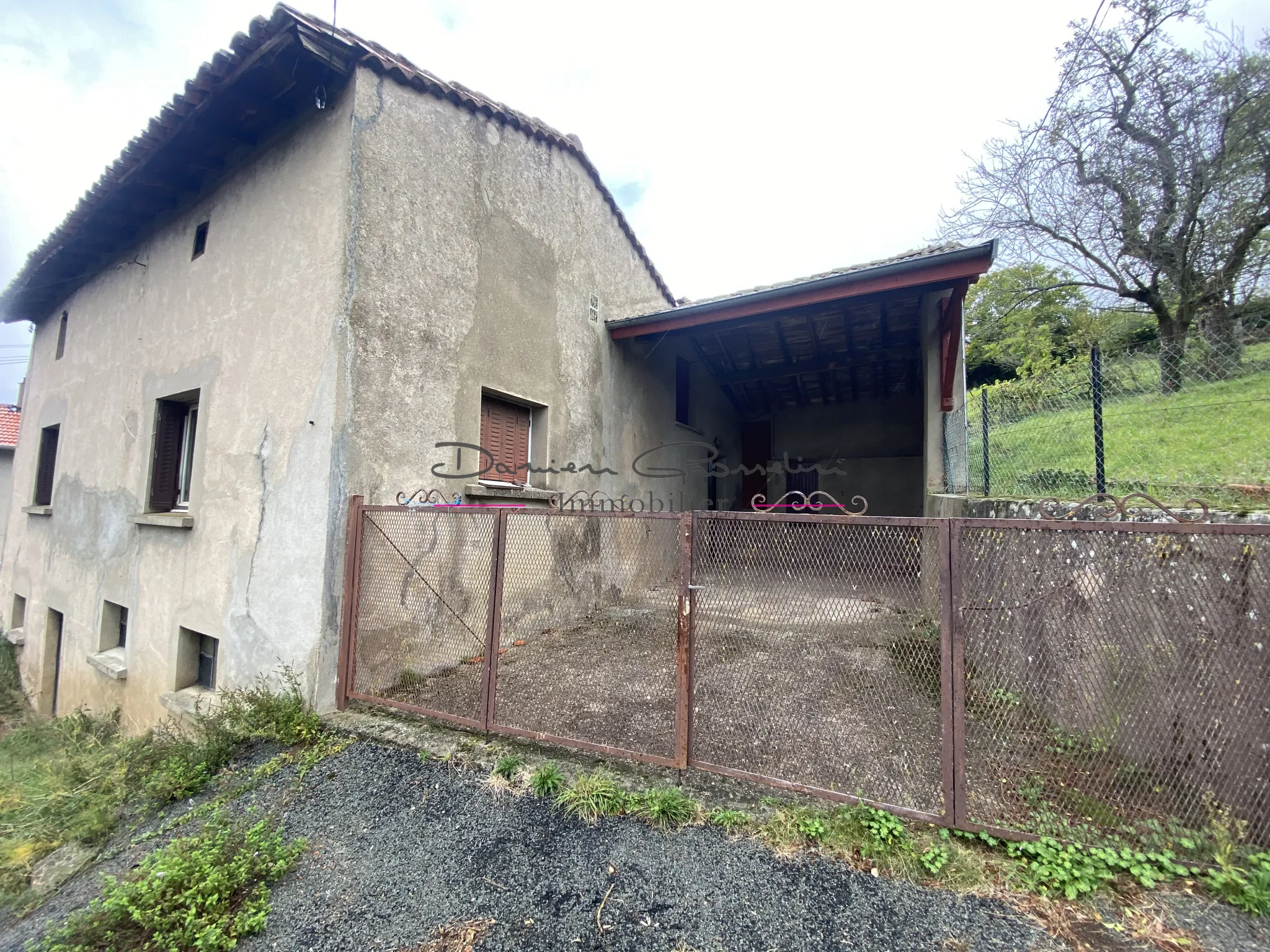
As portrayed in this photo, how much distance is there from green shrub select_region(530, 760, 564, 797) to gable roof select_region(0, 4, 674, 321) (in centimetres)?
507

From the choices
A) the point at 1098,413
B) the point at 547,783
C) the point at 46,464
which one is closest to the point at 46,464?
the point at 46,464

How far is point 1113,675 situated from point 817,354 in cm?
699

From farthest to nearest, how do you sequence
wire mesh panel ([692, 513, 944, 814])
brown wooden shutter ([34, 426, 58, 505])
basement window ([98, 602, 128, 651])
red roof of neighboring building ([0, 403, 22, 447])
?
red roof of neighboring building ([0, 403, 22, 447]) < brown wooden shutter ([34, 426, 58, 505]) < basement window ([98, 602, 128, 651]) < wire mesh panel ([692, 513, 944, 814])

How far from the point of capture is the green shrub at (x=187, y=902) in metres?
1.78

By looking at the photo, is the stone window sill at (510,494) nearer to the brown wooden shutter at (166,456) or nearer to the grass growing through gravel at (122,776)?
the grass growing through gravel at (122,776)

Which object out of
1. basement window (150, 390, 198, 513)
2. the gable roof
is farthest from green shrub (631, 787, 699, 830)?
basement window (150, 390, 198, 513)

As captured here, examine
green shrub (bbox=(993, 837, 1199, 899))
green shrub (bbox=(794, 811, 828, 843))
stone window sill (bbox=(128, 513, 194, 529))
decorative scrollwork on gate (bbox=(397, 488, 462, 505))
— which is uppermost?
decorative scrollwork on gate (bbox=(397, 488, 462, 505))

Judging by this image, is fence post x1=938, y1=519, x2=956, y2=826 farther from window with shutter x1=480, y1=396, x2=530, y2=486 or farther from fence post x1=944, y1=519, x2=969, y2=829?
window with shutter x1=480, y1=396, x2=530, y2=486

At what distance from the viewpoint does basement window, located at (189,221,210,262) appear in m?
5.08

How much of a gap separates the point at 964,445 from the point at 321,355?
254 inches

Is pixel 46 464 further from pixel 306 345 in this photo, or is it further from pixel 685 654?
pixel 685 654

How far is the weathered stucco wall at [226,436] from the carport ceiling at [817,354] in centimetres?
423

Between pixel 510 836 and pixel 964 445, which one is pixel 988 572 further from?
pixel 964 445

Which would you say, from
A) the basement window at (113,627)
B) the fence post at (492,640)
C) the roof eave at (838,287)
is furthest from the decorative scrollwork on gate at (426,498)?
the basement window at (113,627)
